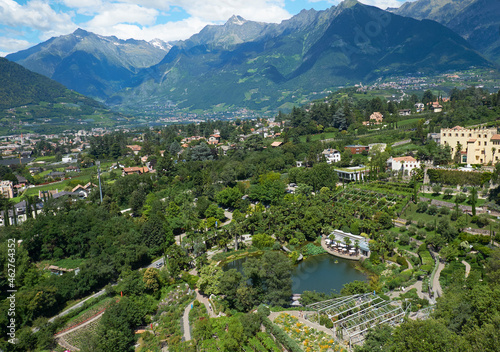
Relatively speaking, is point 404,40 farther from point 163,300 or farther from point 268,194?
point 163,300

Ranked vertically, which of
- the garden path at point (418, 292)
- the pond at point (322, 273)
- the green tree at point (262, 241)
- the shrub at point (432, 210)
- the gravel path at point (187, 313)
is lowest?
the pond at point (322, 273)

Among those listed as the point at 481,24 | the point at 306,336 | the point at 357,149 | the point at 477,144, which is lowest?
the point at 306,336

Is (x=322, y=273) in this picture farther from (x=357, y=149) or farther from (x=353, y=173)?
(x=357, y=149)

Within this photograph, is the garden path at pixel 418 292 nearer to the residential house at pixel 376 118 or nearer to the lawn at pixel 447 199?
the lawn at pixel 447 199

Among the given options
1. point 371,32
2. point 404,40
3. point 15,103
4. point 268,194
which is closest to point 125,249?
point 268,194

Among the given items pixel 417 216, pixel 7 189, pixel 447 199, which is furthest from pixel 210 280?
pixel 7 189

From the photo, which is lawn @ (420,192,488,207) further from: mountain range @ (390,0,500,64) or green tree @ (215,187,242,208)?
mountain range @ (390,0,500,64)

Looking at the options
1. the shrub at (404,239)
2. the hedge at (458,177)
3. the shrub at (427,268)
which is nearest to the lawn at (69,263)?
the shrub at (427,268)
